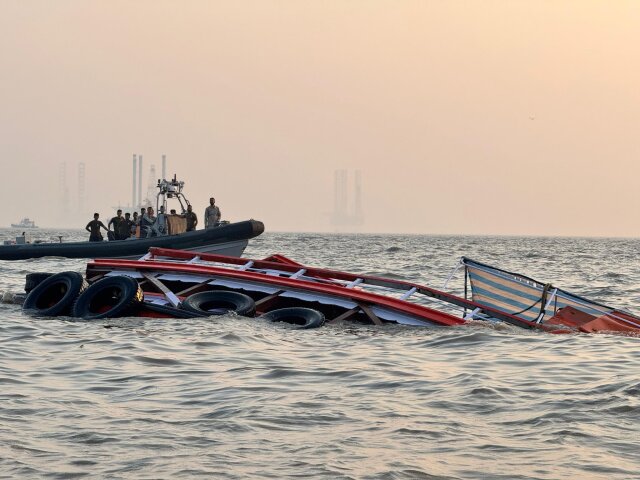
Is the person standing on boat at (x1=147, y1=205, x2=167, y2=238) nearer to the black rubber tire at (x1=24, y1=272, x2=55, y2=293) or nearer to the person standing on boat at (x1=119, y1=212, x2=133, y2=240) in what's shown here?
the person standing on boat at (x1=119, y1=212, x2=133, y2=240)

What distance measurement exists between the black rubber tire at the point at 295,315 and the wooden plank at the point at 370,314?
683 mm

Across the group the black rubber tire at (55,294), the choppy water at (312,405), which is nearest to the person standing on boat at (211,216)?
the black rubber tire at (55,294)

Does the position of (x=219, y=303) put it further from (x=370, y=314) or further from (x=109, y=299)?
(x=370, y=314)

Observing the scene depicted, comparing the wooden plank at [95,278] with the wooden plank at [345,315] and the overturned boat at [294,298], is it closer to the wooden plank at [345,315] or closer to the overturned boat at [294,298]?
the overturned boat at [294,298]

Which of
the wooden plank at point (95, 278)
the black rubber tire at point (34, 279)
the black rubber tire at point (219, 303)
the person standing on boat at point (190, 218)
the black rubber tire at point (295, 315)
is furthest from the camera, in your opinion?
the person standing on boat at point (190, 218)

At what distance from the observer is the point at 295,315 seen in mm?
14578

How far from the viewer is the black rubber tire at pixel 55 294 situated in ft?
49.6

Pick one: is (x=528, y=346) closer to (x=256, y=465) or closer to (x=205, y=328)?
(x=205, y=328)

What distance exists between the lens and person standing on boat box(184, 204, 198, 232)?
29.2m

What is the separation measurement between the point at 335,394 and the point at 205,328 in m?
5.16

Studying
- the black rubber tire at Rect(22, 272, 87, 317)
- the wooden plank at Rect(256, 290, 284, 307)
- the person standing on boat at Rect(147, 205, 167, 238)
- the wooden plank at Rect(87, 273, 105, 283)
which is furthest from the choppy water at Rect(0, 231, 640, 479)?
the person standing on boat at Rect(147, 205, 167, 238)

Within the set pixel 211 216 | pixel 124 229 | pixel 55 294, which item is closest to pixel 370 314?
pixel 55 294

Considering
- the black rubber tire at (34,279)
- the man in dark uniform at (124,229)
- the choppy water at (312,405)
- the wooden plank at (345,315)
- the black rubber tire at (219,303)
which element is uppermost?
the man in dark uniform at (124,229)

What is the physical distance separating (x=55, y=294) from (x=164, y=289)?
1.99 metres
